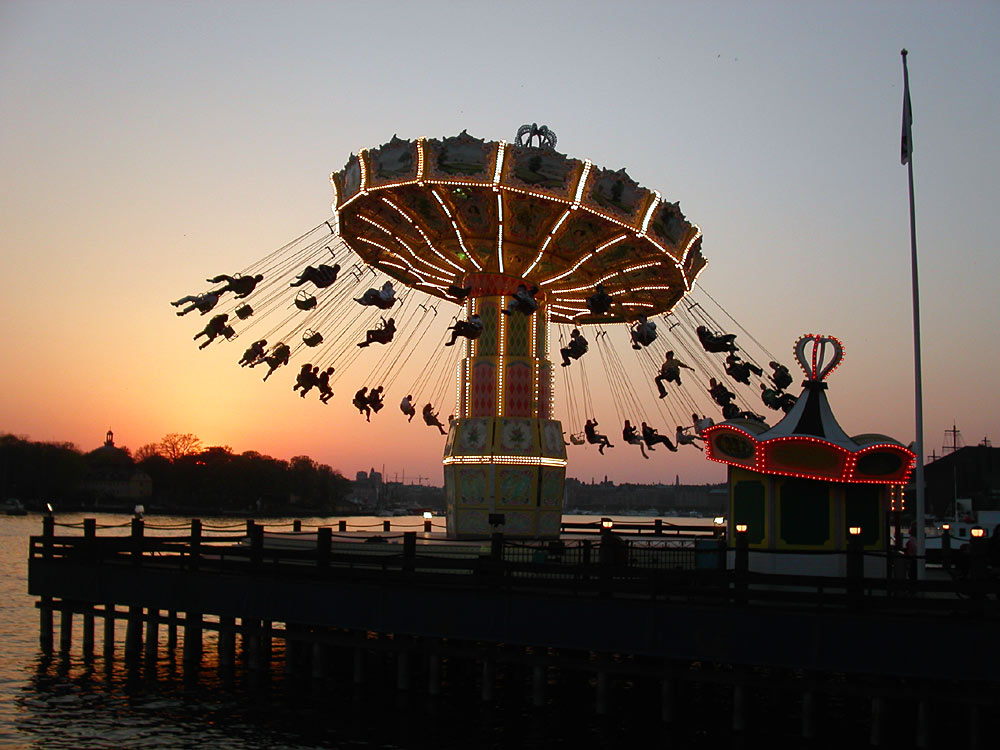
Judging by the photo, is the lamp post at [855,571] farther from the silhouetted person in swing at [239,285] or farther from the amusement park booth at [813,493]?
the silhouetted person in swing at [239,285]

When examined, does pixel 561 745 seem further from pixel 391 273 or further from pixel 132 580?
pixel 391 273

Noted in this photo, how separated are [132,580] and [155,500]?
450ft

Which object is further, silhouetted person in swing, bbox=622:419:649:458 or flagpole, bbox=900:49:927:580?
silhouetted person in swing, bbox=622:419:649:458

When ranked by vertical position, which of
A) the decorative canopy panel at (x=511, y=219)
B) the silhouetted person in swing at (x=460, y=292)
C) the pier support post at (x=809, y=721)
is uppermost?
the decorative canopy panel at (x=511, y=219)

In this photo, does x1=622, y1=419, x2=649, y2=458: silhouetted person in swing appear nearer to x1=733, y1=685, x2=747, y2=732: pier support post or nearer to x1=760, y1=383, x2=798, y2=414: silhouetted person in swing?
x1=760, y1=383, x2=798, y2=414: silhouetted person in swing

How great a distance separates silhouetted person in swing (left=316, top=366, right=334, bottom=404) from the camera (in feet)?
93.4

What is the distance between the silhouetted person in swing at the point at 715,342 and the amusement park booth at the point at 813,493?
825 centimetres

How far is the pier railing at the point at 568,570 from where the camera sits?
49.9 ft

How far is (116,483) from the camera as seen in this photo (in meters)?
158

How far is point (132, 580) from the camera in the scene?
70.1 ft

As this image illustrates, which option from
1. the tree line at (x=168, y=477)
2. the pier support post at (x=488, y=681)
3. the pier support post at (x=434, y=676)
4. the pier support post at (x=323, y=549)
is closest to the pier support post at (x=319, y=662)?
the pier support post at (x=323, y=549)

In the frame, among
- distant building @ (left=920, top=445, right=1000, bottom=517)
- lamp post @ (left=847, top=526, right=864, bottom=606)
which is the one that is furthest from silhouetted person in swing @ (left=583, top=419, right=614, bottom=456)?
distant building @ (left=920, top=445, right=1000, bottom=517)

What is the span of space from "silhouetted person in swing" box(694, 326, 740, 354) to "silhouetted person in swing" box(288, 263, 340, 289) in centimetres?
1005

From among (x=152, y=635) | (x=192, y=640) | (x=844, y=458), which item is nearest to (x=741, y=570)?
(x=844, y=458)
